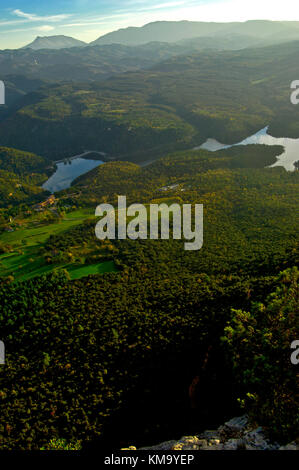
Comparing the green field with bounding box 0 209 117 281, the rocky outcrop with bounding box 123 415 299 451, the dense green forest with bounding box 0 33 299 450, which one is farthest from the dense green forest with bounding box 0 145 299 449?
the green field with bounding box 0 209 117 281

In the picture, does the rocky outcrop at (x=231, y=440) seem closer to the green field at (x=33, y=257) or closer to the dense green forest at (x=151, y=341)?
the dense green forest at (x=151, y=341)

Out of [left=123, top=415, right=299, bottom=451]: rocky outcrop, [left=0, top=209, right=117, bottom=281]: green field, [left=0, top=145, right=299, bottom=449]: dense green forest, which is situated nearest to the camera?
[left=123, top=415, right=299, bottom=451]: rocky outcrop

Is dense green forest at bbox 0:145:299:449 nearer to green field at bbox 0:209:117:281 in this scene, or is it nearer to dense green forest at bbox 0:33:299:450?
dense green forest at bbox 0:33:299:450

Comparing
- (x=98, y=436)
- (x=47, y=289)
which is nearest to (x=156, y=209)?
(x=47, y=289)

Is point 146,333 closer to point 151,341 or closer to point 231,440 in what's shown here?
point 151,341

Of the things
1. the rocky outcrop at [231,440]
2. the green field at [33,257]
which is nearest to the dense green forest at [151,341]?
the rocky outcrop at [231,440]

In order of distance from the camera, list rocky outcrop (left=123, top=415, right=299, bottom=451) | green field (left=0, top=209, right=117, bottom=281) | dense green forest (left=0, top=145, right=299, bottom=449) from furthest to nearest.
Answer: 1. green field (left=0, top=209, right=117, bottom=281)
2. dense green forest (left=0, top=145, right=299, bottom=449)
3. rocky outcrop (left=123, top=415, right=299, bottom=451)

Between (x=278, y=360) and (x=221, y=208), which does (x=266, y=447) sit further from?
(x=221, y=208)
